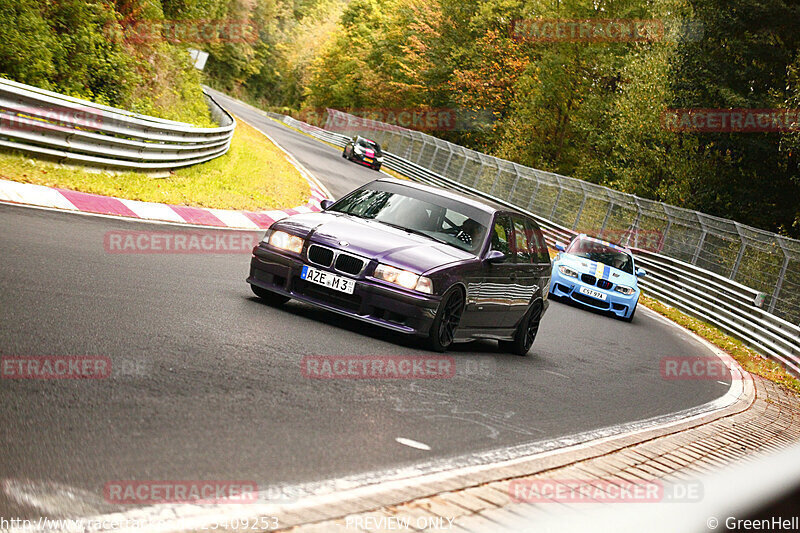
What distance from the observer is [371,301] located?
8.54 m

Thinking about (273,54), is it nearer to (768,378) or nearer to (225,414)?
(768,378)

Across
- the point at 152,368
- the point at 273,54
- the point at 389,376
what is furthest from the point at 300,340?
the point at 273,54

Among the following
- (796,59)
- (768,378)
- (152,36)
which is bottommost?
(768,378)

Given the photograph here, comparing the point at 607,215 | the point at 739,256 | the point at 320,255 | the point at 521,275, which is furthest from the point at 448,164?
the point at 320,255

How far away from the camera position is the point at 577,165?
56.2m

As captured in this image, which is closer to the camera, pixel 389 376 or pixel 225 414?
pixel 225 414

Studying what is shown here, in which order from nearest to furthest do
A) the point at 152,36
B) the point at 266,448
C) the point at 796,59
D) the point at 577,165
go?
the point at 266,448 < the point at 152,36 < the point at 796,59 < the point at 577,165

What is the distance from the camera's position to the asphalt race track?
4.26 m

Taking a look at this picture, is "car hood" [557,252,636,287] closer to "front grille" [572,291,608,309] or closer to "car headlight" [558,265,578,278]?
"car headlight" [558,265,578,278]

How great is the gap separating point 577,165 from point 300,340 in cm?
5007
